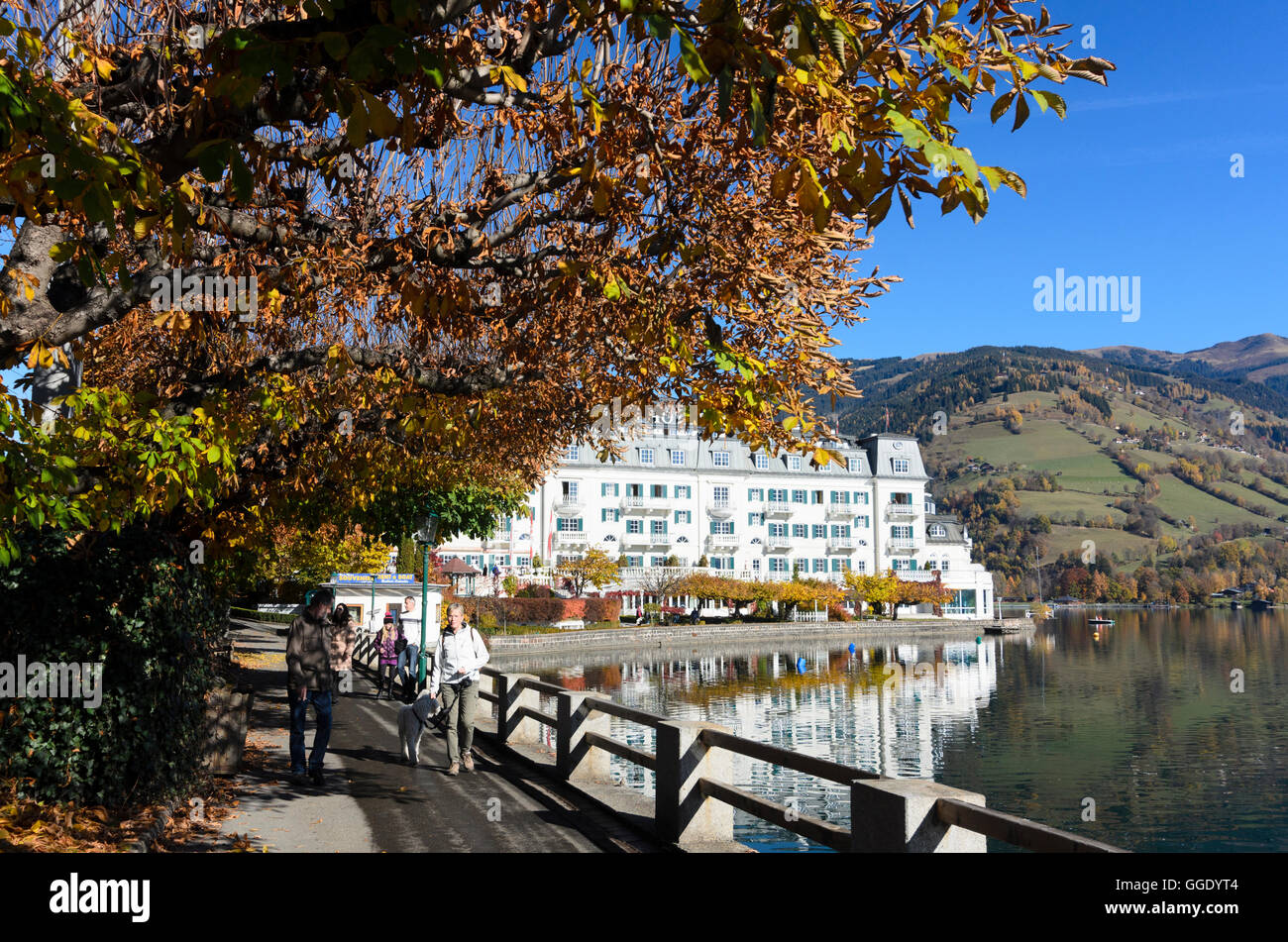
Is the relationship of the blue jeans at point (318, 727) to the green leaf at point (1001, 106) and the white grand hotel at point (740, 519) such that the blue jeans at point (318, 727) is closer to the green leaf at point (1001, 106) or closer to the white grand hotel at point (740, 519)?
the green leaf at point (1001, 106)

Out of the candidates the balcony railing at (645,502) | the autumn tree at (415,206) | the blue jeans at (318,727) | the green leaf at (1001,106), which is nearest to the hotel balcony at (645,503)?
the balcony railing at (645,502)

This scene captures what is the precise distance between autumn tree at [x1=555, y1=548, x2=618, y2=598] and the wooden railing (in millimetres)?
67468

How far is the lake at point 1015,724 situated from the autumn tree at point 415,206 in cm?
1062

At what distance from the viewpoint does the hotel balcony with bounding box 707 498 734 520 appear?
104 meters

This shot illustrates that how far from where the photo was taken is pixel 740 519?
105 m

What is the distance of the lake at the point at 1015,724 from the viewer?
23609 millimetres

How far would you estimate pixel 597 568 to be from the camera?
277 feet

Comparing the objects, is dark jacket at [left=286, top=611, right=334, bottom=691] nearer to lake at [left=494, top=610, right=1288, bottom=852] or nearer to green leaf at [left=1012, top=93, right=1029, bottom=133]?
lake at [left=494, top=610, right=1288, bottom=852]

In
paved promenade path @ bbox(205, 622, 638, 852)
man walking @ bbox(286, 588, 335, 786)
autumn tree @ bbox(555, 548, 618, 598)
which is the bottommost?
autumn tree @ bbox(555, 548, 618, 598)

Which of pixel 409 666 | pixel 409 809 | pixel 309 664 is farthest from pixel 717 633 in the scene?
pixel 409 809

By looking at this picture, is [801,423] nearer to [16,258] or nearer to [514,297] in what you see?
[514,297]

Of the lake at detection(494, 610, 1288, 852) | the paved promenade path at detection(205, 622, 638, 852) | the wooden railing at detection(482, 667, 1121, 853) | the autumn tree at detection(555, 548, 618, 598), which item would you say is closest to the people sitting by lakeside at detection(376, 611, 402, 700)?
the lake at detection(494, 610, 1288, 852)

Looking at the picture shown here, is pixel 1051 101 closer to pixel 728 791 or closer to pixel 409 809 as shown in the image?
pixel 728 791
